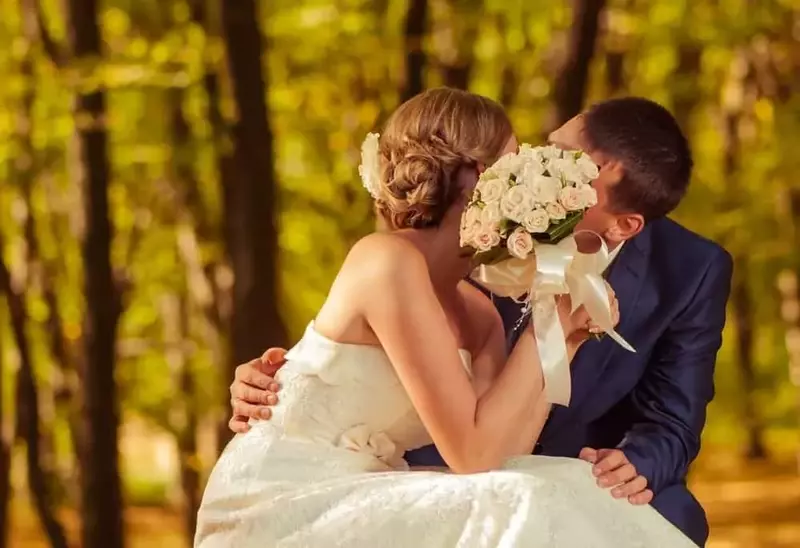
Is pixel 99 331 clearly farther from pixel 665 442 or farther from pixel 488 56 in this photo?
pixel 665 442

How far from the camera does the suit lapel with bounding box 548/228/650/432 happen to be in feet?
7.56

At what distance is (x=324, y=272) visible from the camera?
4.85m

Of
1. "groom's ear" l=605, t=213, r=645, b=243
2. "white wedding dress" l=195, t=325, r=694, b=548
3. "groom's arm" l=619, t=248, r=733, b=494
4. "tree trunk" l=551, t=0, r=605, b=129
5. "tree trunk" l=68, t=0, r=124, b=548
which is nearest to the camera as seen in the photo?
"white wedding dress" l=195, t=325, r=694, b=548

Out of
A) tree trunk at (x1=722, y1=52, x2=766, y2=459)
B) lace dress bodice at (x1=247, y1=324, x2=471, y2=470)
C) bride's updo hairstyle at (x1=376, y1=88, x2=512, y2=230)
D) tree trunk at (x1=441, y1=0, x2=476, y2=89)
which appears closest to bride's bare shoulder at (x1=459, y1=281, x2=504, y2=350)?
lace dress bodice at (x1=247, y1=324, x2=471, y2=470)

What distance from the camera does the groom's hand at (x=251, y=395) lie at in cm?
198

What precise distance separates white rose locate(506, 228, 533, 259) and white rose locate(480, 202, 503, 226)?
1.6 inches

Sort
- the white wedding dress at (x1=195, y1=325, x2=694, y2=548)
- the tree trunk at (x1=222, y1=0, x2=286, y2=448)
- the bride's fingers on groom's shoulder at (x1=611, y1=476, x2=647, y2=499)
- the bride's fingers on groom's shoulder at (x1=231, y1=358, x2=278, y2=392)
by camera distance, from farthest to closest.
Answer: the tree trunk at (x1=222, y1=0, x2=286, y2=448) → the bride's fingers on groom's shoulder at (x1=231, y1=358, x2=278, y2=392) → the bride's fingers on groom's shoulder at (x1=611, y1=476, x2=647, y2=499) → the white wedding dress at (x1=195, y1=325, x2=694, y2=548)

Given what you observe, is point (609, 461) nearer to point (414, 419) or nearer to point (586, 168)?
point (414, 419)

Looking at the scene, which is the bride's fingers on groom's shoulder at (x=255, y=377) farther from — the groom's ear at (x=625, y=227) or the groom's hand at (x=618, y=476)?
the groom's ear at (x=625, y=227)

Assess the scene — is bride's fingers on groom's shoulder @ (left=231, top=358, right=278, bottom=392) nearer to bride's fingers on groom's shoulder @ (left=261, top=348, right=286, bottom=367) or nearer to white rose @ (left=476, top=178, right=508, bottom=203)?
bride's fingers on groom's shoulder @ (left=261, top=348, right=286, bottom=367)

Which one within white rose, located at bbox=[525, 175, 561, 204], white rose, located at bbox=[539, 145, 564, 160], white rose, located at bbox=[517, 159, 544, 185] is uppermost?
white rose, located at bbox=[539, 145, 564, 160]

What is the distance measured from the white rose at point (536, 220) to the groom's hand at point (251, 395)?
20.3 inches

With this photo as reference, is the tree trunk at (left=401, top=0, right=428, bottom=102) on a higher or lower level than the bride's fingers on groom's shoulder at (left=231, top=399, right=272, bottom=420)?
higher

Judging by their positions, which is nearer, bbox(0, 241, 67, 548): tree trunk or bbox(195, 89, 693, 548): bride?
bbox(195, 89, 693, 548): bride
